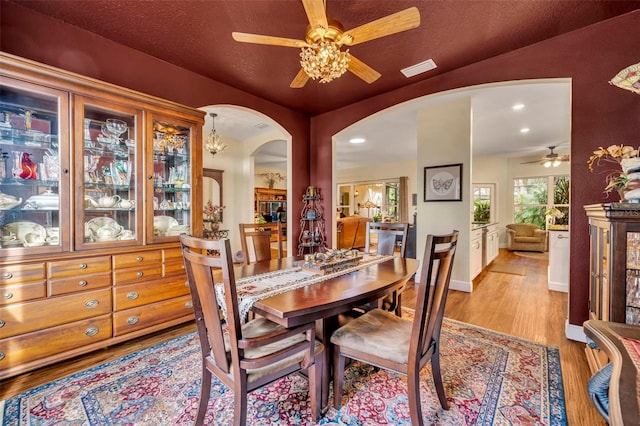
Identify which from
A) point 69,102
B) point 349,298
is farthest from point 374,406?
point 69,102

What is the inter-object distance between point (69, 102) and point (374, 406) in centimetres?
301

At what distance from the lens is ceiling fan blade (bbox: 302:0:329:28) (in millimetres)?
1479

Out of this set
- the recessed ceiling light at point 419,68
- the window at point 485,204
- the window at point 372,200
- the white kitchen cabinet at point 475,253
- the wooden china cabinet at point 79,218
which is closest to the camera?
the wooden china cabinet at point 79,218

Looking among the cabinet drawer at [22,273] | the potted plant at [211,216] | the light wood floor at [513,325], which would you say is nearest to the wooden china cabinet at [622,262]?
the light wood floor at [513,325]

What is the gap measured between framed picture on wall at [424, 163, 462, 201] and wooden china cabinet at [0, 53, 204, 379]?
11.2 ft

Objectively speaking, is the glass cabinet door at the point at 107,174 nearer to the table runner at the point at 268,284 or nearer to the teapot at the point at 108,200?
the teapot at the point at 108,200

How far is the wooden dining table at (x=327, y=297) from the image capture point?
4.16 feet

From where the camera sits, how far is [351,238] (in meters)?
7.31

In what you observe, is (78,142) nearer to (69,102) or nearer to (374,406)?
(69,102)

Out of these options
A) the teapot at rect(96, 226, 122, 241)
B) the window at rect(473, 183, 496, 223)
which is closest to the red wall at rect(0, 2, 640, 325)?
the teapot at rect(96, 226, 122, 241)

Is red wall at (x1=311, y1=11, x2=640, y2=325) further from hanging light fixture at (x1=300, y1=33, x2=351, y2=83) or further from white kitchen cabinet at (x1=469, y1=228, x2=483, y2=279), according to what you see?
hanging light fixture at (x1=300, y1=33, x2=351, y2=83)

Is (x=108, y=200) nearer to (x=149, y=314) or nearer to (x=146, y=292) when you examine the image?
(x=146, y=292)

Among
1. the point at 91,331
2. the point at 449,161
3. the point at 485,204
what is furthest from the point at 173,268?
the point at 485,204

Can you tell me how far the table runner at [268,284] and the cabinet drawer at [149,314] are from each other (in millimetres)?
1182
